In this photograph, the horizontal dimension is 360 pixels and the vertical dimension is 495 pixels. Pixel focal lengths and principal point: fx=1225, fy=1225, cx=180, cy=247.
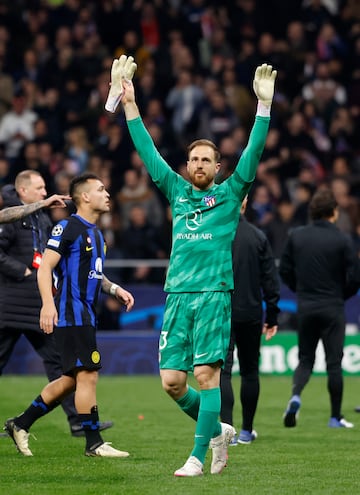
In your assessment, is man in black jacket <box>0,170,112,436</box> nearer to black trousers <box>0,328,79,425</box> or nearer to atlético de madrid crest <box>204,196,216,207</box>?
black trousers <box>0,328,79,425</box>

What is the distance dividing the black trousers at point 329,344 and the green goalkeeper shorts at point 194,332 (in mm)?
3880

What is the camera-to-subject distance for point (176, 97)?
2136 centimetres

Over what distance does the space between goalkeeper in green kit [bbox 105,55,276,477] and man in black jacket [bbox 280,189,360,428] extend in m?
3.65

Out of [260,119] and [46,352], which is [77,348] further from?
[260,119]

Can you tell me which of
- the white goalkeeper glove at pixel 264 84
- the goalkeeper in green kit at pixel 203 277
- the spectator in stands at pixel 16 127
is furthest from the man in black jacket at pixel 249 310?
the spectator in stands at pixel 16 127

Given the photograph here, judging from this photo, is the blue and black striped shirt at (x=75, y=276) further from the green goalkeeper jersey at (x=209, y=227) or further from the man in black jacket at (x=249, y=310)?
the man in black jacket at (x=249, y=310)

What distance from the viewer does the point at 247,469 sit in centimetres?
866

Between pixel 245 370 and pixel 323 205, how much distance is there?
7.06 feet

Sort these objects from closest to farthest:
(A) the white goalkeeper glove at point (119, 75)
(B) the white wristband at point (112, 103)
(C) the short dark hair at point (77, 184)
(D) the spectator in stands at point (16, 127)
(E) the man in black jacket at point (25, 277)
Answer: (B) the white wristband at point (112, 103), (A) the white goalkeeper glove at point (119, 75), (C) the short dark hair at point (77, 184), (E) the man in black jacket at point (25, 277), (D) the spectator in stands at point (16, 127)

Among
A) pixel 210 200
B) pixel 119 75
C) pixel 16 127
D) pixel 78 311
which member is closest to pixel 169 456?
pixel 78 311

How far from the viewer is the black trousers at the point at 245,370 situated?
10.2m

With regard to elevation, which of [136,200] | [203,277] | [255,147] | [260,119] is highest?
[260,119]

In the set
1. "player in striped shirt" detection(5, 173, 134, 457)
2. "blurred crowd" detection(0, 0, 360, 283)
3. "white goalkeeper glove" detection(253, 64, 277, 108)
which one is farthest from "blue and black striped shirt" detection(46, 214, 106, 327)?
"blurred crowd" detection(0, 0, 360, 283)

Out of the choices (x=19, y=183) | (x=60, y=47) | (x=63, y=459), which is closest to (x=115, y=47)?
(x=60, y=47)
